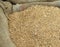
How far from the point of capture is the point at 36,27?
72.2 inches

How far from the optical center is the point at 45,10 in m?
2.06

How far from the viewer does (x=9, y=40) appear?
1.60 metres

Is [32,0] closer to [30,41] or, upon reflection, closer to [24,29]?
[24,29]

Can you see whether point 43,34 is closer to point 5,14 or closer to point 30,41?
point 30,41

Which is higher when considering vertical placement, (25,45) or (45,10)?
(45,10)

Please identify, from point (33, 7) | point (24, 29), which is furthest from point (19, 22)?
point (33, 7)

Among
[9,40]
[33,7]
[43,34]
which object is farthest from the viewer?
[33,7]

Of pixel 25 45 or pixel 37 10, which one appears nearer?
pixel 25 45

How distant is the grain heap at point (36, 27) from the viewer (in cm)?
166

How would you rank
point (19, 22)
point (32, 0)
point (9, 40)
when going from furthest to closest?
1. point (32, 0)
2. point (19, 22)
3. point (9, 40)

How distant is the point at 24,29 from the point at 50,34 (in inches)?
10.6

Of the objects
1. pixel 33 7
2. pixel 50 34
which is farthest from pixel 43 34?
pixel 33 7

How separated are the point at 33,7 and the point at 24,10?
108 mm

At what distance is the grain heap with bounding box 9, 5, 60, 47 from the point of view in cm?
166
